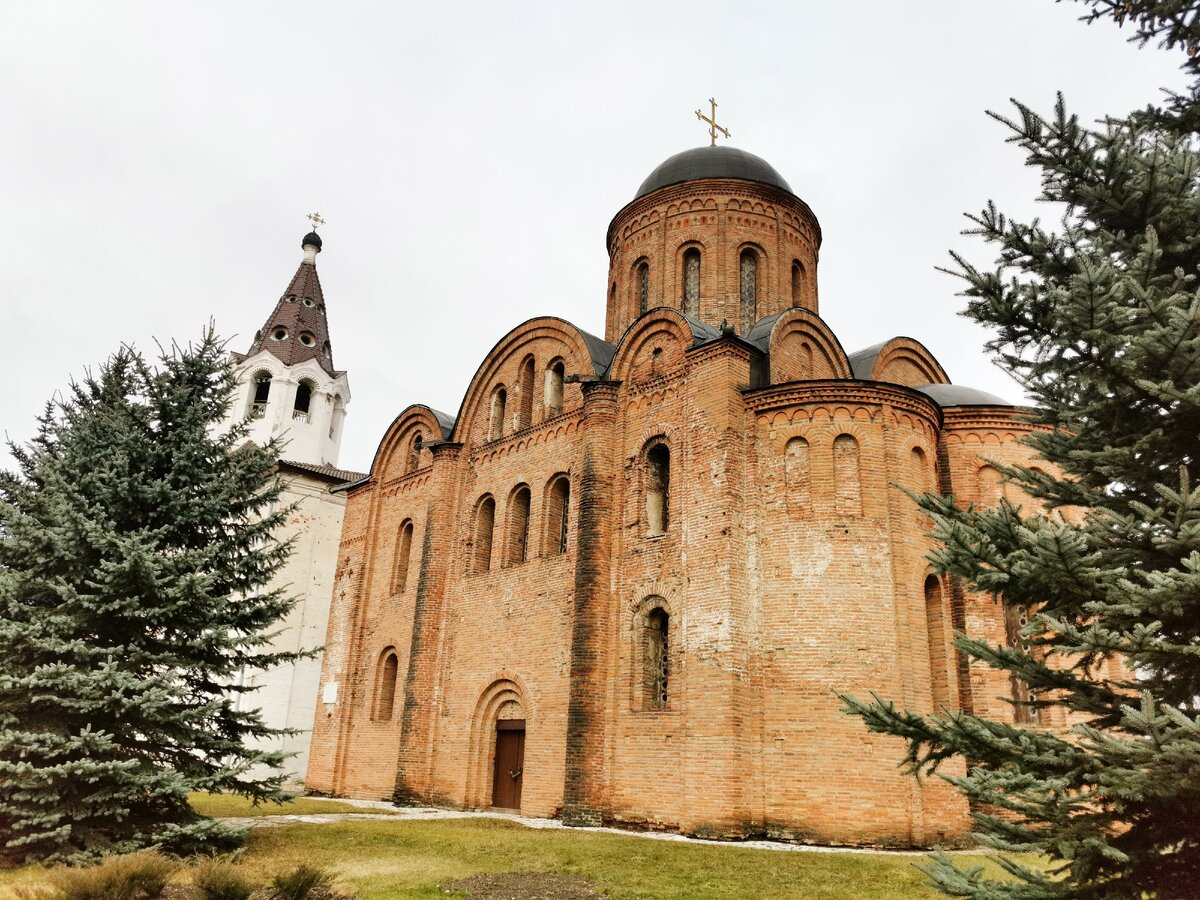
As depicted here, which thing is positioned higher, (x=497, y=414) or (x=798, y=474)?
(x=497, y=414)

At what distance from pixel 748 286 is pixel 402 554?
10285 mm

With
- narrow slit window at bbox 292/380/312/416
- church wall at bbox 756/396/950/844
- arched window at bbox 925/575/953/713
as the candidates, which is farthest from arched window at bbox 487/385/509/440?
narrow slit window at bbox 292/380/312/416

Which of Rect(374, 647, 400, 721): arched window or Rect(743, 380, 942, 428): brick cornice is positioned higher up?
Rect(743, 380, 942, 428): brick cornice

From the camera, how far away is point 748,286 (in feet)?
64.3

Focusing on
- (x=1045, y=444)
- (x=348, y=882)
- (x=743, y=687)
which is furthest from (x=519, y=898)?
(x=1045, y=444)

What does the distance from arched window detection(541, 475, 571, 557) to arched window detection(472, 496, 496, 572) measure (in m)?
1.84

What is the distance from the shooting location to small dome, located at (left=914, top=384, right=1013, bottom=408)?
49.7 ft

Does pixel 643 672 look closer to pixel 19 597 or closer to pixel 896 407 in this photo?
pixel 896 407

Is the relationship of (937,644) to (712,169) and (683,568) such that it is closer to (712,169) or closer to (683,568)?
(683,568)

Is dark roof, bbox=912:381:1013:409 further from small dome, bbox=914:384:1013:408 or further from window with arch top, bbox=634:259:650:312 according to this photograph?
window with arch top, bbox=634:259:650:312

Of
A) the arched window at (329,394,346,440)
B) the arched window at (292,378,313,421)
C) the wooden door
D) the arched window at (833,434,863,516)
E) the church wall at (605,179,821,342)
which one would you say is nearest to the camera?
the arched window at (833,434,863,516)

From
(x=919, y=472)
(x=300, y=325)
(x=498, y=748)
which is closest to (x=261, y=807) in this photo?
(x=498, y=748)

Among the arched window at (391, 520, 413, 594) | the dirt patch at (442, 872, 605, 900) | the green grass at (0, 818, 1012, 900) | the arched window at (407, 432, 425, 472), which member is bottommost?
the dirt patch at (442, 872, 605, 900)

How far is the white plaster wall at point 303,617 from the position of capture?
861 inches
